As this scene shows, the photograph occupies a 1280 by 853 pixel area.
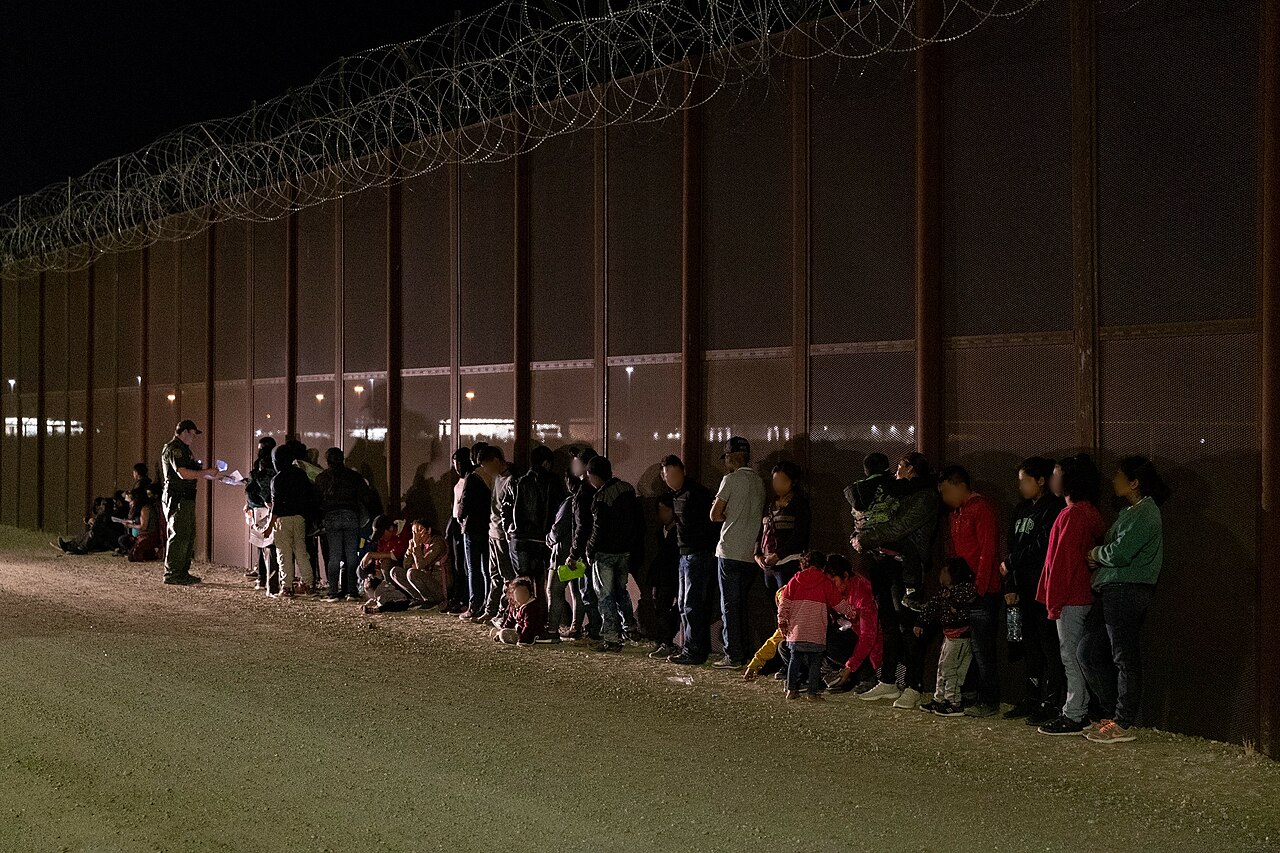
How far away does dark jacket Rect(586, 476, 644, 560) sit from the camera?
9875 millimetres

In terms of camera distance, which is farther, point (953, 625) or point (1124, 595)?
point (953, 625)

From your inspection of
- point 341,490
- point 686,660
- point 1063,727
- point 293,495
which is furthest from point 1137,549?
point 293,495

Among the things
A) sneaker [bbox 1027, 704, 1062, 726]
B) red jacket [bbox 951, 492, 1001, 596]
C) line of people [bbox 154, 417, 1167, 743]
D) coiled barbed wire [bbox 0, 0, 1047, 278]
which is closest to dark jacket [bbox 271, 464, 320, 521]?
line of people [bbox 154, 417, 1167, 743]

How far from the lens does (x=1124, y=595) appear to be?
22.4 ft

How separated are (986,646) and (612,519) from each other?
11.2ft

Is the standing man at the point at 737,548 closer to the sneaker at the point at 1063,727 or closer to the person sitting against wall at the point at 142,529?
the sneaker at the point at 1063,727

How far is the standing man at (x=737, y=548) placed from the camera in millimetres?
9047

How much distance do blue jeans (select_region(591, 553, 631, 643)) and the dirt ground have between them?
46 cm

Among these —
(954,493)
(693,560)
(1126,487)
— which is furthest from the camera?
(693,560)

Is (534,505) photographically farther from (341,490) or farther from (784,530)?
(341,490)

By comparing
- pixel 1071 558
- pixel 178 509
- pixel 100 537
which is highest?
pixel 1071 558

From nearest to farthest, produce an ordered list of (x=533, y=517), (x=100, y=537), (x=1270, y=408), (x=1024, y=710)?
(x=1270, y=408) → (x=1024, y=710) → (x=533, y=517) → (x=100, y=537)

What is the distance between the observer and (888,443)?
887cm

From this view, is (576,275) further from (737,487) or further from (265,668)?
(265,668)
